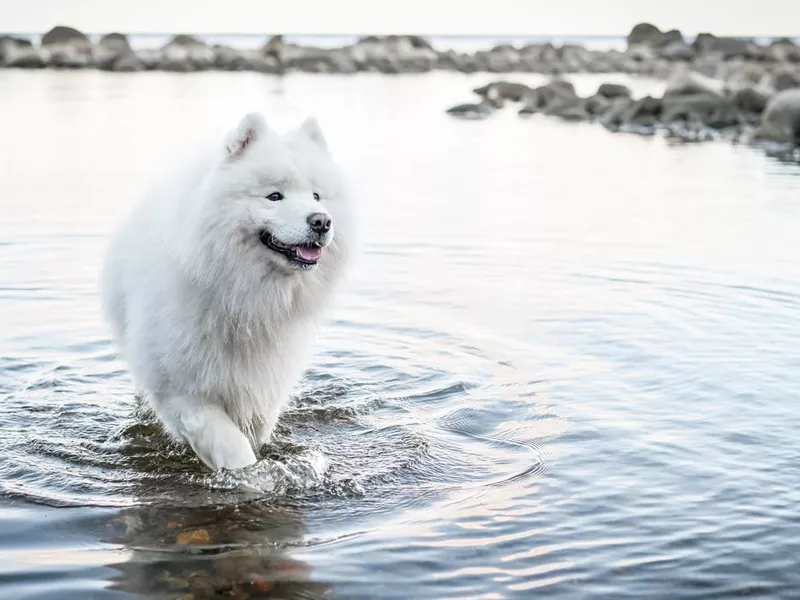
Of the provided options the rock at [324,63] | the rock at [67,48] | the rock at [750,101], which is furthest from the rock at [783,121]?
the rock at [67,48]

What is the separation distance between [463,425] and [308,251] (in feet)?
6.54

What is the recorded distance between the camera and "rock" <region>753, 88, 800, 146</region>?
21422 millimetres

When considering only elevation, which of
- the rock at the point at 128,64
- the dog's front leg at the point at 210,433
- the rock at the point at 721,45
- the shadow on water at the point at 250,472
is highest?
the rock at the point at 721,45

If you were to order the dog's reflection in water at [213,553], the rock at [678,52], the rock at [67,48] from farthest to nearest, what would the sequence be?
the rock at [678,52], the rock at [67,48], the dog's reflection in water at [213,553]

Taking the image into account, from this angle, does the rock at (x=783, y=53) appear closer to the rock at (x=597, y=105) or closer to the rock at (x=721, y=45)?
the rock at (x=721, y=45)

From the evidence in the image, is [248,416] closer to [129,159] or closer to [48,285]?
[48,285]

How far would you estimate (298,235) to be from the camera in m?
4.53

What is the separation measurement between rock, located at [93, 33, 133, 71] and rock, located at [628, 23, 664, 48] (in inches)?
1259

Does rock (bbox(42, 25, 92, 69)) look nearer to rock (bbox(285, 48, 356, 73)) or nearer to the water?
rock (bbox(285, 48, 356, 73))

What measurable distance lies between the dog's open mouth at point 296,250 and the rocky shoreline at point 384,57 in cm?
3968

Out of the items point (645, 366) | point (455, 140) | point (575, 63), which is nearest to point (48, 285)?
point (645, 366)

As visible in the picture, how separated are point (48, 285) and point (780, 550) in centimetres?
650

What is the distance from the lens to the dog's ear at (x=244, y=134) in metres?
4.62

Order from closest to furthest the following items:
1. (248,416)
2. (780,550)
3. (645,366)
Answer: (780,550) < (248,416) < (645,366)
